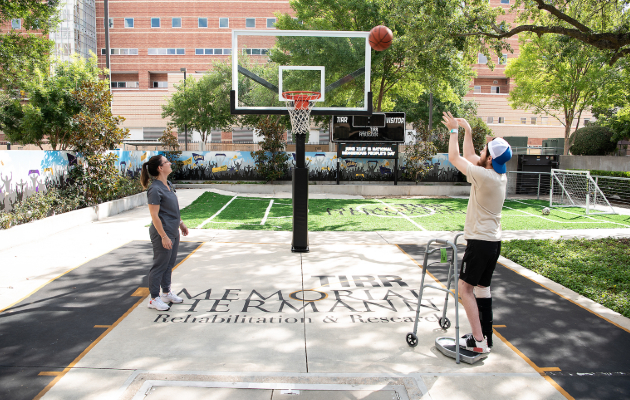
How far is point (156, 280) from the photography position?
201 inches

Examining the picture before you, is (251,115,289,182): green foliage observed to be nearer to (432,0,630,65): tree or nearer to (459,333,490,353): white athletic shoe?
(432,0,630,65): tree

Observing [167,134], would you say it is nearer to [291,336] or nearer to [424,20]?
[424,20]

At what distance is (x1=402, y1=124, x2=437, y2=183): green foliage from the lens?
21547 mm

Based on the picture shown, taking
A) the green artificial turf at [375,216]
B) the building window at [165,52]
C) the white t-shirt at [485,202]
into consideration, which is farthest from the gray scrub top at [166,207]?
the building window at [165,52]

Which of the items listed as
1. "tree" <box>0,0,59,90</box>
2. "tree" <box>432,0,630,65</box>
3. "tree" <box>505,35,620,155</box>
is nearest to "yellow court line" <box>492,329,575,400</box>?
"tree" <box>432,0,630,65</box>

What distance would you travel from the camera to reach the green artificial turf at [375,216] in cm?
1198

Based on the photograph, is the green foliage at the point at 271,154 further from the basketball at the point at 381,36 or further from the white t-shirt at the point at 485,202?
the white t-shirt at the point at 485,202

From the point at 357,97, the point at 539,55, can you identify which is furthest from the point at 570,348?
the point at 539,55

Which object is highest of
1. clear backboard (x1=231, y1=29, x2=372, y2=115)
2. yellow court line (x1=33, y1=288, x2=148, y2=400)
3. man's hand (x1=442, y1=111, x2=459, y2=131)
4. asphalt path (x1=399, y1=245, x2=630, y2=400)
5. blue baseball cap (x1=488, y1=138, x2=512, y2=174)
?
clear backboard (x1=231, y1=29, x2=372, y2=115)

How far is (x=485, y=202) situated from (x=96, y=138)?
39.4ft

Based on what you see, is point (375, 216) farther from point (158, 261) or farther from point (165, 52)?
point (165, 52)

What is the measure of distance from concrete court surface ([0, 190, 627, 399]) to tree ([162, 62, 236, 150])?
100 ft

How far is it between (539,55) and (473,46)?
43.6ft

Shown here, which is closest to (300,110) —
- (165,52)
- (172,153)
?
(172,153)
